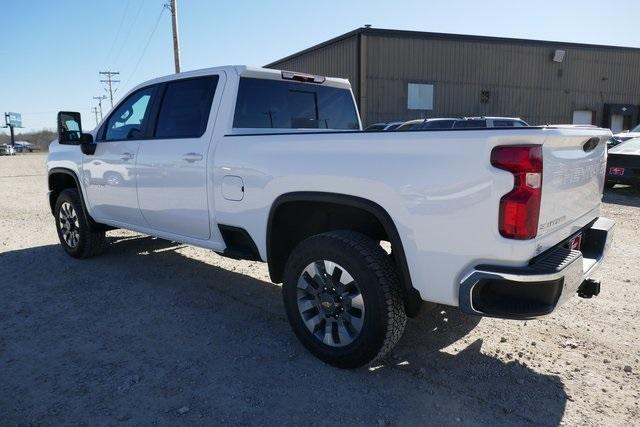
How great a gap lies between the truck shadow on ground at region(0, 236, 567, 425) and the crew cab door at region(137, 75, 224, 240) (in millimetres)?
762

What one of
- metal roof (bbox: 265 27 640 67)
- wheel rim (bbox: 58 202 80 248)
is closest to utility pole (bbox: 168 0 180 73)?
metal roof (bbox: 265 27 640 67)

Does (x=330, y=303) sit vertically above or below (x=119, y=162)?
below

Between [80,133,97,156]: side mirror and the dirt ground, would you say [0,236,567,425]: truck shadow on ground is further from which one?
[80,133,97,156]: side mirror

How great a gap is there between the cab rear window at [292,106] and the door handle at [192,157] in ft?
1.23

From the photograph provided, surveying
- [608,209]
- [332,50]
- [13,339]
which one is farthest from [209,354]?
[332,50]

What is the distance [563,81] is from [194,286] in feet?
96.9

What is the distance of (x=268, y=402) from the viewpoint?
9.07 ft

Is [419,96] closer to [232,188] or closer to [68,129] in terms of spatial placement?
[68,129]

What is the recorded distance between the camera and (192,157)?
12.8 feet

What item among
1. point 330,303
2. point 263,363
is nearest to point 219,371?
point 263,363

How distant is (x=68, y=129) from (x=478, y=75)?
81.2 feet

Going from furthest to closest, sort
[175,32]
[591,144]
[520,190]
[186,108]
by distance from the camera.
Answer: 1. [175,32]
2. [186,108]
3. [591,144]
4. [520,190]

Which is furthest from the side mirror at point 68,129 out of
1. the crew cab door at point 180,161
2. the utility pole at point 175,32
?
the utility pole at point 175,32

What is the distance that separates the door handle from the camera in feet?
12.6
